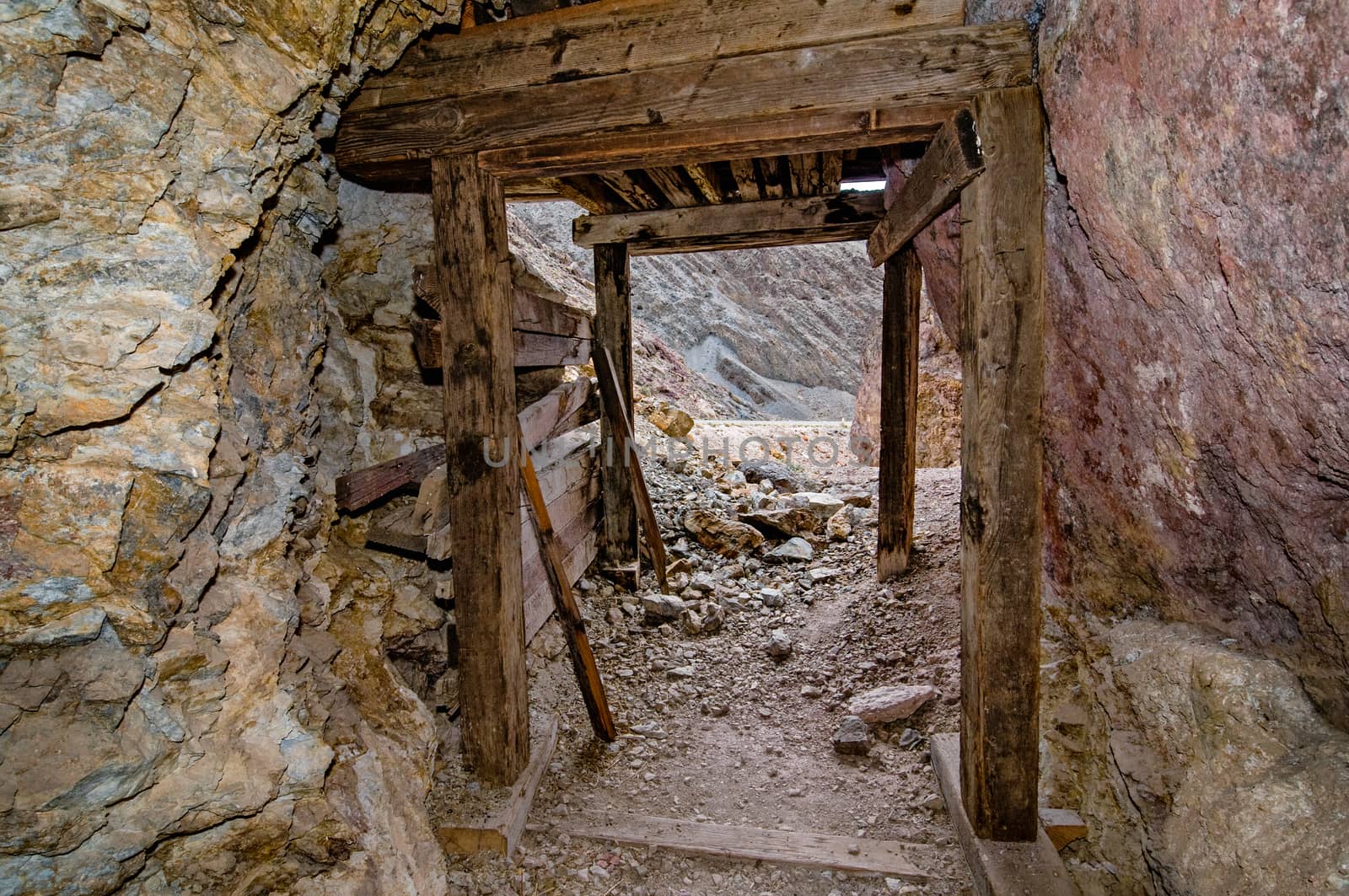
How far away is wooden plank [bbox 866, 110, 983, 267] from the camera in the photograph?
184 cm

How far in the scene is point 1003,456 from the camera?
6.26 feet

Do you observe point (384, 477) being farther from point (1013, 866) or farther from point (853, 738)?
point (1013, 866)

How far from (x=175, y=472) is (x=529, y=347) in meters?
1.79

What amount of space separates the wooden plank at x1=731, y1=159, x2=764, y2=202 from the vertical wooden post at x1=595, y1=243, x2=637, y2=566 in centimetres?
98

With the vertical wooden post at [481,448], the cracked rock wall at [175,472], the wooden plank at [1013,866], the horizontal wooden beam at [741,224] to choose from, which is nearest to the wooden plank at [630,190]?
the horizontal wooden beam at [741,224]

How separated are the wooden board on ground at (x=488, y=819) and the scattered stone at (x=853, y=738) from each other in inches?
56.8

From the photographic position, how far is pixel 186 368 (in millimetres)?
1639

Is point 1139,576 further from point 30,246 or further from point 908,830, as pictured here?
point 30,246

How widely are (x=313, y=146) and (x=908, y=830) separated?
340cm

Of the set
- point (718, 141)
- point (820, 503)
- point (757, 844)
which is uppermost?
point (718, 141)

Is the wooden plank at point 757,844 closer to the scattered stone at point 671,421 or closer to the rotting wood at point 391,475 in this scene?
the rotting wood at point 391,475

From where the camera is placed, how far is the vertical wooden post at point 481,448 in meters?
2.21

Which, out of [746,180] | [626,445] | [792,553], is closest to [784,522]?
[792,553]

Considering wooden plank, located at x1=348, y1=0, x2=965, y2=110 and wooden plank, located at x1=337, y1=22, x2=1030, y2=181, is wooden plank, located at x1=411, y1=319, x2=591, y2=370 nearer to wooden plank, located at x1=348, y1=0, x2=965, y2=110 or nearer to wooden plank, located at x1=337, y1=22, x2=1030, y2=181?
wooden plank, located at x1=337, y1=22, x2=1030, y2=181
